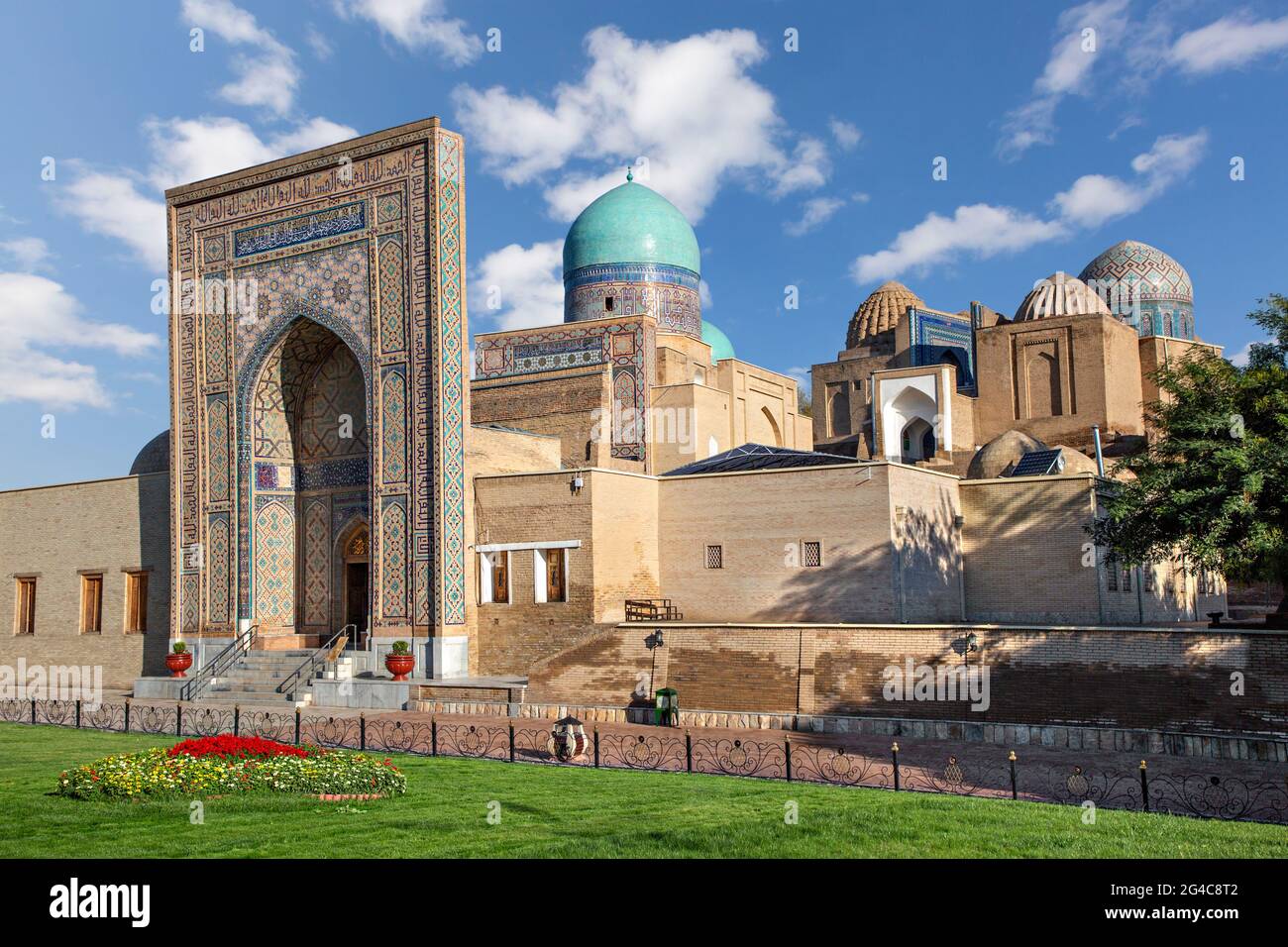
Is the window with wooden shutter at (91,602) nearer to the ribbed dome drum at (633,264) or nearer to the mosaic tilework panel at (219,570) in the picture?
the mosaic tilework panel at (219,570)

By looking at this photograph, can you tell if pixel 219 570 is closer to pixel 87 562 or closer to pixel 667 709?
pixel 87 562

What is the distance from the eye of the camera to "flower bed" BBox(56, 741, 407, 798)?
9.59 meters

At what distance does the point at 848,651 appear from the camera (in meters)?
15.9

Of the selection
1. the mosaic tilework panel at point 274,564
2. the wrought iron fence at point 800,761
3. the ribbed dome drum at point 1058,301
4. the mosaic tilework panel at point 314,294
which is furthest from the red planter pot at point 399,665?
the ribbed dome drum at point 1058,301

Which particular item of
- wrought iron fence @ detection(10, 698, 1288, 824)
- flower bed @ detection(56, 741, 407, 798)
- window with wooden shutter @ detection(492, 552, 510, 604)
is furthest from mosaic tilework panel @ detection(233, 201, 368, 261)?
flower bed @ detection(56, 741, 407, 798)

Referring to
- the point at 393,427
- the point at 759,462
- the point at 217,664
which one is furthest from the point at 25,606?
the point at 759,462

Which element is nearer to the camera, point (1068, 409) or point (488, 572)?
point (488, 572)

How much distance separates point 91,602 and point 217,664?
5042 millimetres

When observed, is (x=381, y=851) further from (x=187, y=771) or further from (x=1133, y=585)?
(x=1133, y=585)

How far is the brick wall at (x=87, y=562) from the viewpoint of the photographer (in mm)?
24344

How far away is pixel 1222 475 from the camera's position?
46.0 ft

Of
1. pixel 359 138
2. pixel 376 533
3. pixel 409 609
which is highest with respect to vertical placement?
pixel 359 138

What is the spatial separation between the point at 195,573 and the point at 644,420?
33.2 ft
